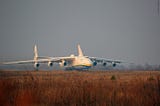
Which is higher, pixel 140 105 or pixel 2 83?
pixel 2 83

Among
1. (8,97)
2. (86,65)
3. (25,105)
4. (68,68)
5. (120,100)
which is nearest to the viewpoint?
(25,105)

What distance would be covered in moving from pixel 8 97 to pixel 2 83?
1.01m

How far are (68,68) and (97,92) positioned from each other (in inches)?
2030

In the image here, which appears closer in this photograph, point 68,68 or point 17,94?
point 17,94

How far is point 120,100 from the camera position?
10875 millimetres

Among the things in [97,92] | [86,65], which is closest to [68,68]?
[86,65]

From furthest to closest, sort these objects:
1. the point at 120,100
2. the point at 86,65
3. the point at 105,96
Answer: the point at 86,65 → the point at 105,96 → the point at 120,100

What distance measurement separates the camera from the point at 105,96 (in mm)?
11812

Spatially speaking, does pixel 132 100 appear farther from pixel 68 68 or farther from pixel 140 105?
pixel 68 68

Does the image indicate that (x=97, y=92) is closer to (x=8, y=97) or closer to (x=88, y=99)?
(x=88, y=99)

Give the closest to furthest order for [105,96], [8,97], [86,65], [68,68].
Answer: [8,97]
[105,96]
[86,65]
[68,68]

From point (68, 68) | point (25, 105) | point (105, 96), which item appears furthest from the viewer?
point (68, 68)

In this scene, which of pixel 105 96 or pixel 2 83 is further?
pixel 105 96

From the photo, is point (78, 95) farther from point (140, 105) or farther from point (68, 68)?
point (68, 68)
